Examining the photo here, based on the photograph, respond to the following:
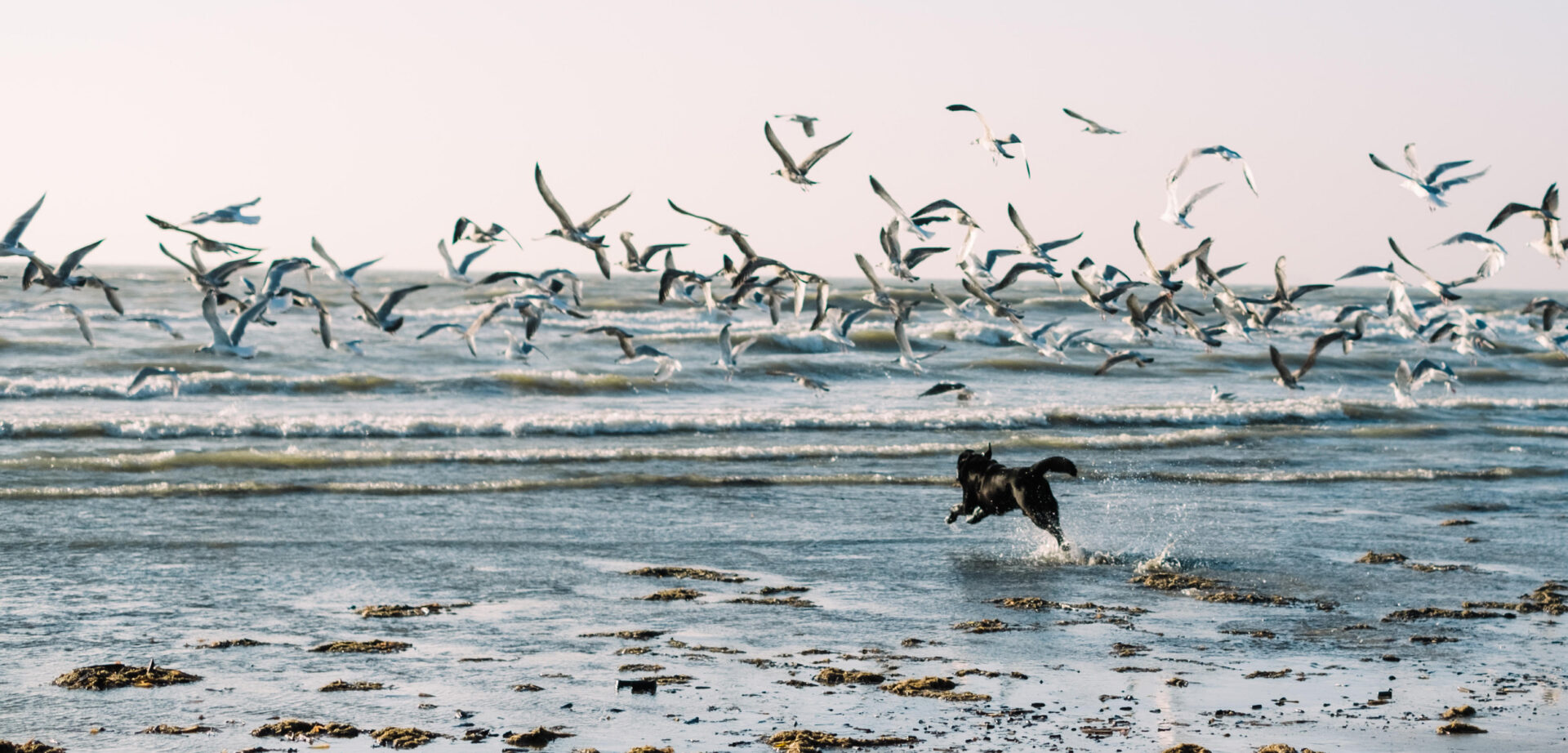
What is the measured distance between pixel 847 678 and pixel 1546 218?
8862 millimetres

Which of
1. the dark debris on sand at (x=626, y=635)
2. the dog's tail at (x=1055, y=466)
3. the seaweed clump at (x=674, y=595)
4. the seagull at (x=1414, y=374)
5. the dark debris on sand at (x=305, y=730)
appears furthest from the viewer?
the seagull at (x=1414, y=374)

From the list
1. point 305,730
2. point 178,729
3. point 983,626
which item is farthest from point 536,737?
point 983,626

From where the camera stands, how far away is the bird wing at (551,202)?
11.2 metres

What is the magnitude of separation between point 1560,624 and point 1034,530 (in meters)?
4.81

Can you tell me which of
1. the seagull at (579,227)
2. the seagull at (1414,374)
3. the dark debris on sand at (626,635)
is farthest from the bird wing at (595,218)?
the seagull at (1414,374)

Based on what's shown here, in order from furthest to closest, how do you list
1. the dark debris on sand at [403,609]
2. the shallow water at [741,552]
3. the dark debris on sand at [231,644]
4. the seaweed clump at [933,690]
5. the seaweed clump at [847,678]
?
the dark debris on sand at [403,609], the dark debris on sand at [231,644], the seaweed clump at [847,678], the seaweed clump at [933,690], the shallow water at [741,552]

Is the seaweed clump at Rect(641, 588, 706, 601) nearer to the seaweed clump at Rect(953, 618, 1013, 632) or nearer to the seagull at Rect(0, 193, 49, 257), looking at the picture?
the seaweed clump at Rect(953, 618, 1013, 632)

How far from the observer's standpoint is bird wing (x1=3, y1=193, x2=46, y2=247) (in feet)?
39.1

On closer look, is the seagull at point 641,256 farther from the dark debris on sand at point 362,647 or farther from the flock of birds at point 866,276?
the dark debris on sand at point 362,647

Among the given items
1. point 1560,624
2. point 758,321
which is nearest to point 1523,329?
point 758,321

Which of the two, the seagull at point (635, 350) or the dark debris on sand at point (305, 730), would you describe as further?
the seagull at point (635, 350)

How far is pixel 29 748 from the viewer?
21.6ft

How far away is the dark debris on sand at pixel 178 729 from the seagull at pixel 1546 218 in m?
11.0

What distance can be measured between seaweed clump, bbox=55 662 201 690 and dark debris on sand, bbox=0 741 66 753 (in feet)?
3.34
